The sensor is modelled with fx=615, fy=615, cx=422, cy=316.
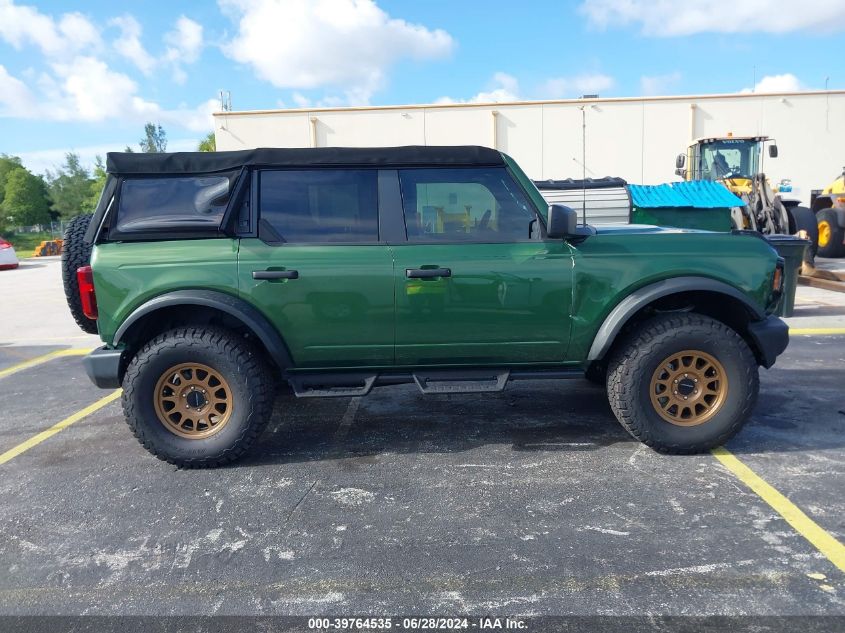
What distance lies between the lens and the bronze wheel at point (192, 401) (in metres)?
3.82

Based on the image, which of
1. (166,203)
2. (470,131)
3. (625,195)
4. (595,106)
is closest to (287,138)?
(470,131)

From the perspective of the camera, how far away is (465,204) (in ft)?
12.9

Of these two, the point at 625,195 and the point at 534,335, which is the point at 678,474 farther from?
the point at 625,195

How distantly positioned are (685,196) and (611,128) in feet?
41.1

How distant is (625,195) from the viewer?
10.4 m

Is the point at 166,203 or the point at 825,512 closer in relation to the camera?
the point at 825,512

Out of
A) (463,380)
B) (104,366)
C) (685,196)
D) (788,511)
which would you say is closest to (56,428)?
(104,366)

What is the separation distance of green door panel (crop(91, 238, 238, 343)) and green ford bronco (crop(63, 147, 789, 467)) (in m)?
0.01

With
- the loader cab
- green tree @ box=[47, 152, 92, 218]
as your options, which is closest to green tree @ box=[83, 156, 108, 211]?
green tree @ box=[47, 152, 92, 218]

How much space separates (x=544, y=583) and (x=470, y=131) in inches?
858

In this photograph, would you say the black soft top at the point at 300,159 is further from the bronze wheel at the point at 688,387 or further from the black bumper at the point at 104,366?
the bronze wheel at the point at 688,387

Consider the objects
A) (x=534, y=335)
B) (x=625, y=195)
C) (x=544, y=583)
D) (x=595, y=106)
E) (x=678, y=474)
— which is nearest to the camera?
(x=544, y=583)

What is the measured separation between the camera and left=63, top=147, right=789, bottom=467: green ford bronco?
12.3 feet

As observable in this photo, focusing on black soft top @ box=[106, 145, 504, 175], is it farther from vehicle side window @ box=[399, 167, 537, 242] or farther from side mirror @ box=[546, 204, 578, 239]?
side mirror @ box=[546, 204, 578, 239]
